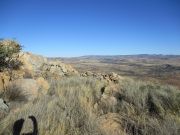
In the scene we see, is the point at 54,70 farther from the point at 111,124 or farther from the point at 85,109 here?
the point at 111,124

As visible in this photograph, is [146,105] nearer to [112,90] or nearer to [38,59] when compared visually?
[112,90]

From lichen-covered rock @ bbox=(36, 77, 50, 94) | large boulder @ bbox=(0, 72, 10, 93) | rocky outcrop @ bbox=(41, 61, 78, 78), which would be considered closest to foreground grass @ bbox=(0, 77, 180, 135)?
lichen-covered rock @ bbox=(36, 77, 50, 94)

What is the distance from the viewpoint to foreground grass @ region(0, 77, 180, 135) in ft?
14.1

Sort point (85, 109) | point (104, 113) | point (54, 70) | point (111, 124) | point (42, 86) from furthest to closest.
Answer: point (54, 70) < point (42, 86) < point (104, 113) < point (85, 109) < point (111, 124)

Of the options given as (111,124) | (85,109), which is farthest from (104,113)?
(111,124)

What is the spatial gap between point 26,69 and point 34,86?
2.34 meters

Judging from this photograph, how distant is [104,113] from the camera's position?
6.43 m

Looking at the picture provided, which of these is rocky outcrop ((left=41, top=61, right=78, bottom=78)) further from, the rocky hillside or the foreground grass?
the foreground grass

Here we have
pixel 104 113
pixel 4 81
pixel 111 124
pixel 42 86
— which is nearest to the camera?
pixel 111 124

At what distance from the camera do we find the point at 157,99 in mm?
6652

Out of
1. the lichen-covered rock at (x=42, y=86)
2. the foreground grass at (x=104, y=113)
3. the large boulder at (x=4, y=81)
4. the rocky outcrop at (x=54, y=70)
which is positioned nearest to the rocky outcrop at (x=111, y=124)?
the foreground grass at (x=104, y=113)

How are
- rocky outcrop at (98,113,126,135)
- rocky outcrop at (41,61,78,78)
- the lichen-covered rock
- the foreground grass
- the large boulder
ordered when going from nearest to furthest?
the foreground grass
rocky outcrop at (98,113,126,135)
the large boulder
the lichen-covered rock
rocky outcrop at (41,61,78,78)

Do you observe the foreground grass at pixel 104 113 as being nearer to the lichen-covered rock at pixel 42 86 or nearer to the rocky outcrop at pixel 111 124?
the rocky outcrop at pixel 111 124

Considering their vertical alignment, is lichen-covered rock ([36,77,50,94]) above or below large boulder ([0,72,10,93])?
below
